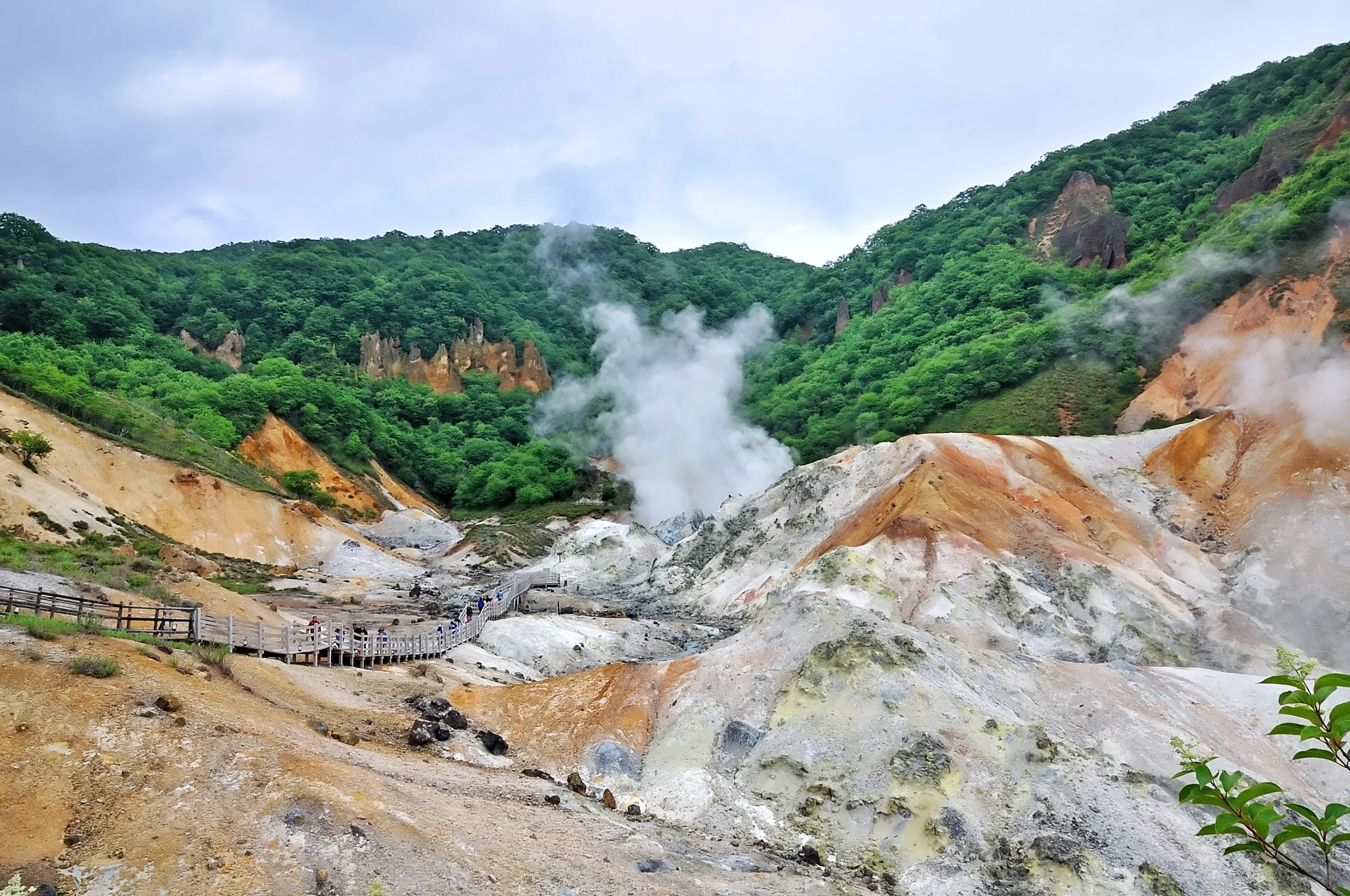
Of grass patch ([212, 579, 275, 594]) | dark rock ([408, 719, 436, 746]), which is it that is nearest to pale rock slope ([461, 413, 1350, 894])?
dark rock ([408, 719, 436, 746])

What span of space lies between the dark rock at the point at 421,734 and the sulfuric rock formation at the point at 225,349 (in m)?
89.6

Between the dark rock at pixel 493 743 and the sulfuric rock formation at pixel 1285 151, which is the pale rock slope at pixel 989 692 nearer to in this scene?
the dark rock at pixel 493 743

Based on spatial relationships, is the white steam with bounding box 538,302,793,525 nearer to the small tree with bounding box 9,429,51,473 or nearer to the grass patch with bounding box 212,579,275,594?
the grass patch with bounding box 212,579,275,594

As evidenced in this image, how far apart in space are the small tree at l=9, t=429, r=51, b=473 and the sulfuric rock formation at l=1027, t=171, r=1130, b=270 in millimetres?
88405

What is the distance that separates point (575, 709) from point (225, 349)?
92828 millimetres

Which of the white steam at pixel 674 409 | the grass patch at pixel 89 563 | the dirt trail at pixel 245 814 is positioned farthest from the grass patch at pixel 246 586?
the white steam at pixel 674 409

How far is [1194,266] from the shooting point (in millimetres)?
66188

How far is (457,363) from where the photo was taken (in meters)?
116

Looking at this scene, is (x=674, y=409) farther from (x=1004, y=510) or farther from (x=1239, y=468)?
(x=1239, y=468)

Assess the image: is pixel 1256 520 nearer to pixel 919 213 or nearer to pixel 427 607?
pixel 427 607

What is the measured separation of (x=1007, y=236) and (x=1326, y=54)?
33983 millimetres

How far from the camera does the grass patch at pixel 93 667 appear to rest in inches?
535

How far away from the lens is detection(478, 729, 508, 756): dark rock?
20.0 m

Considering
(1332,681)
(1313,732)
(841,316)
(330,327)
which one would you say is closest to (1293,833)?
(1313,732)
